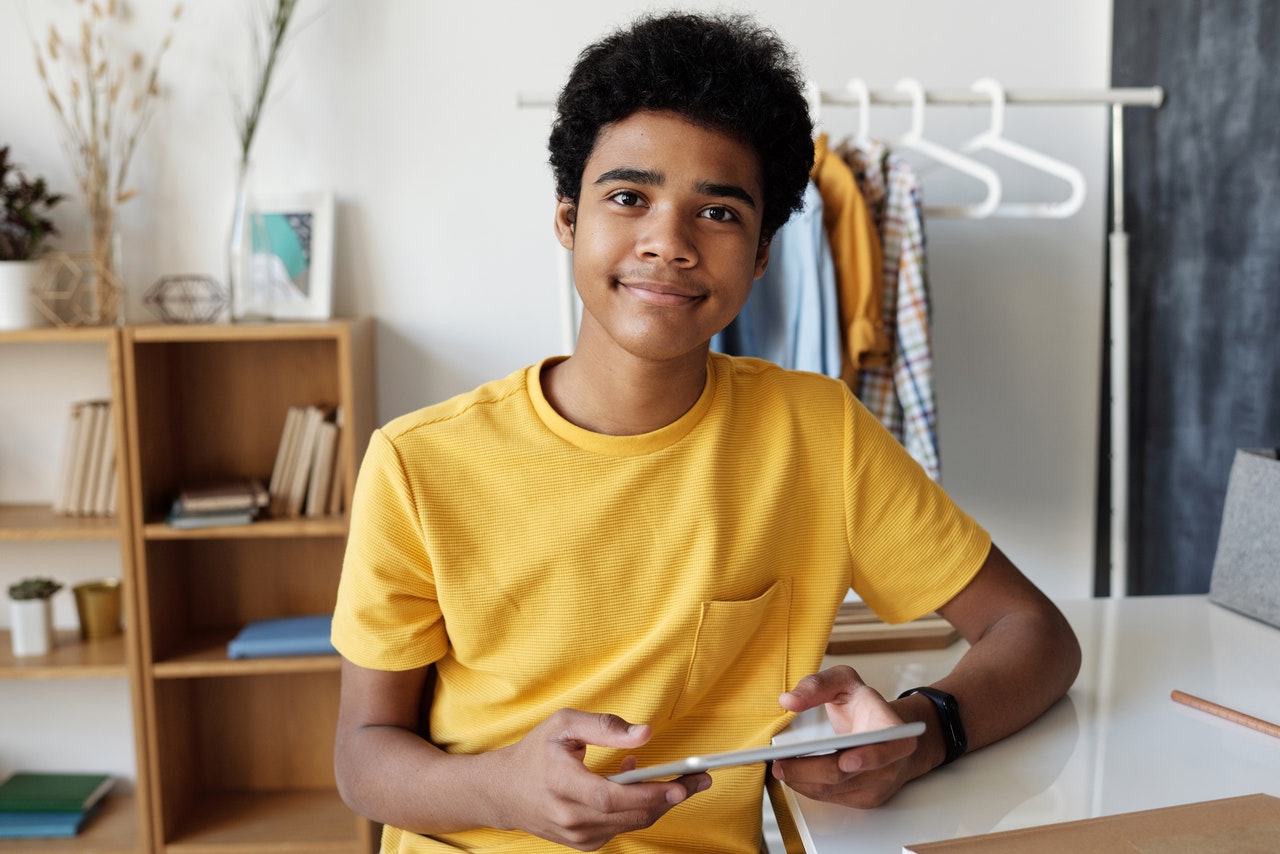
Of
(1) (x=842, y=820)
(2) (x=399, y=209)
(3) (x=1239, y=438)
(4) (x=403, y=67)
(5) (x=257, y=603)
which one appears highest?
(4) (x=403, y=67)

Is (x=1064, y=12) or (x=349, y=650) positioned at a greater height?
(x=1064, y=12)

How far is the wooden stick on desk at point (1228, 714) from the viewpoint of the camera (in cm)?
101

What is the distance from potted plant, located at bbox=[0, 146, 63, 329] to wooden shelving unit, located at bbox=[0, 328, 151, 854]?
0.06 meters

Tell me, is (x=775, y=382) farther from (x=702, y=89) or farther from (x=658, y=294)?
(x=702, y=89)

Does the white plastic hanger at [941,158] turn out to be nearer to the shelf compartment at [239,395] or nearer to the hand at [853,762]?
the shelf compartment at [239,395]

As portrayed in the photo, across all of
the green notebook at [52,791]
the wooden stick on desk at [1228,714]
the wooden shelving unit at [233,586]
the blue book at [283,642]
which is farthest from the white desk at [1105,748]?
the green notebook at [52,791]

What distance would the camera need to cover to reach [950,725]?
3.23ft

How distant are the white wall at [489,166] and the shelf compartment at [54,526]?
0.76ft

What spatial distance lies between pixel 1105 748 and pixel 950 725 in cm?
15

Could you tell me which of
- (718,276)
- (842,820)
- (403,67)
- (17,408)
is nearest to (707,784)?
(842,820)

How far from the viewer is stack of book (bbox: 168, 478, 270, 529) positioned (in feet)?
7.31

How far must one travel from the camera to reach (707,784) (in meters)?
0.85

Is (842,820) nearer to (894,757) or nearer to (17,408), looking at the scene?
(894,757)

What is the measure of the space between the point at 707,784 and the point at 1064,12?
2238 mm
